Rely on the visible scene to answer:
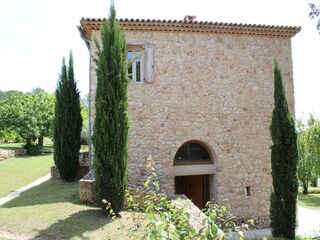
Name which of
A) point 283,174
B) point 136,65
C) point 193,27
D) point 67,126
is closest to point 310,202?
point 283,174

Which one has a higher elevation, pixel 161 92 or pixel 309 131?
pixel 161 92

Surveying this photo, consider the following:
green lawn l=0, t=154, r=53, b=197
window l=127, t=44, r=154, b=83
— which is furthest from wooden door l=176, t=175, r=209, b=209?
green lawn l=0, t=154, r=53, b=197

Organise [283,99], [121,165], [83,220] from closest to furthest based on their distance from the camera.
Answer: [83,220] → [121,165] → [283,99]

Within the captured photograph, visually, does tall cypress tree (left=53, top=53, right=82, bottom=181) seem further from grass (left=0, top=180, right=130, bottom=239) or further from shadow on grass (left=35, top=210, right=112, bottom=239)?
shadow on grass (left=35, top=210, right=112, bottom=239)

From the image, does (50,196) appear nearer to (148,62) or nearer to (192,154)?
(192,154)

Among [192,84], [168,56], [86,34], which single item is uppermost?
[86,34]

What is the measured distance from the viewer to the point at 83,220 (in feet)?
26.9

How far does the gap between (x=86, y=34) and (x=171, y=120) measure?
532cm

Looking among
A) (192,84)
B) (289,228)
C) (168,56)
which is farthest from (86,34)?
(289,228)

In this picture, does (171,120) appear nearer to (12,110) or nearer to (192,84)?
(192,84)

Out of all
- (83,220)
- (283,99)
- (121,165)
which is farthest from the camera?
(283,99)

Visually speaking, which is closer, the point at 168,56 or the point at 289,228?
the point at 289,228

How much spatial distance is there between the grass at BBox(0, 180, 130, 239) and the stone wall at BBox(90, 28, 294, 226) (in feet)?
9.59

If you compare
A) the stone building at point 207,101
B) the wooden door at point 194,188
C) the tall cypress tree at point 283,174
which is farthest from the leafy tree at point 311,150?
the tall cypress tree at point 283,174
